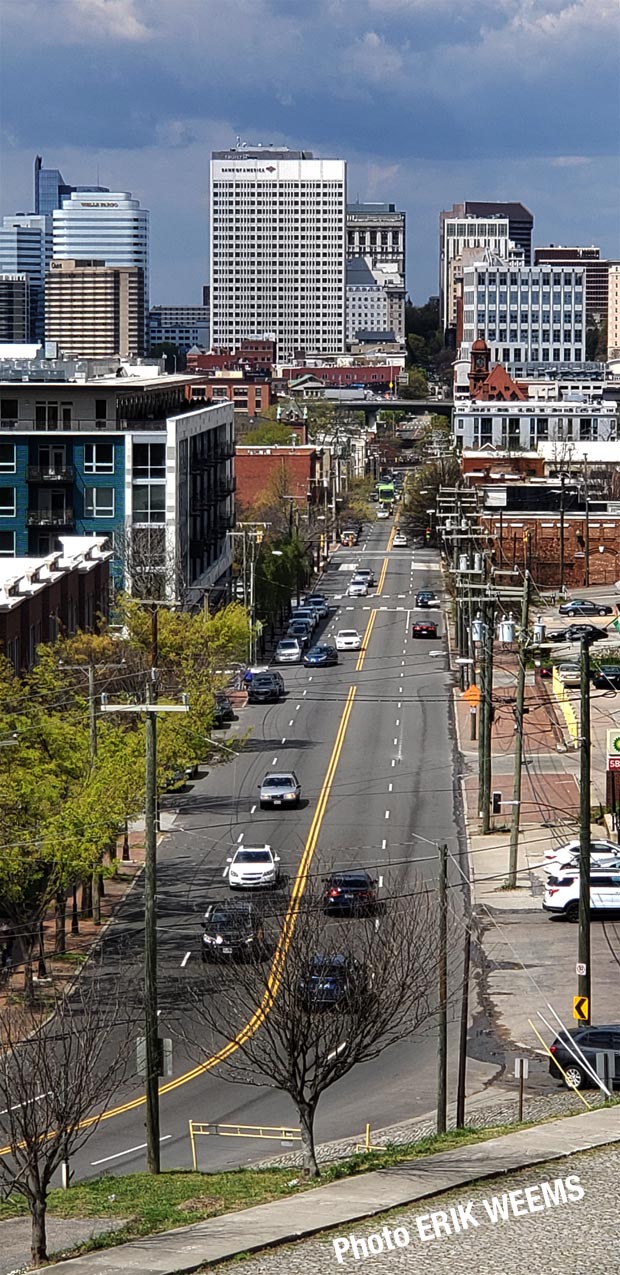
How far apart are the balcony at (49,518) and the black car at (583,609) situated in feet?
96.4

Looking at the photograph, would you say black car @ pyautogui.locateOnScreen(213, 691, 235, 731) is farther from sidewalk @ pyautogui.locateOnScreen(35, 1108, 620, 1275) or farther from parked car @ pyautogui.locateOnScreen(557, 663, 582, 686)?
sidewalk @ pyautogui.locateOnScreen(35, 1108, 620, 1275)

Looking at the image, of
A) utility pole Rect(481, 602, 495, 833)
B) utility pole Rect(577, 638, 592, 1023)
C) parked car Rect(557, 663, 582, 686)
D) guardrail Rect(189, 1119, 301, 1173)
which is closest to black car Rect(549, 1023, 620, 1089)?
utility pole Rect(577, 638, 592, 1023)

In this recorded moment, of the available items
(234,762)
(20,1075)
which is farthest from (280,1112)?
(234,762)

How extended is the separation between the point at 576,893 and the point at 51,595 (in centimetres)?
2474

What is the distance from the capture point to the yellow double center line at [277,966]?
88.1 ft

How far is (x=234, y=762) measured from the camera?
220 feet

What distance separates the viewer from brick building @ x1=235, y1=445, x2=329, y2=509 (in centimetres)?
16000

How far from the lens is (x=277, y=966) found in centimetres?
2659

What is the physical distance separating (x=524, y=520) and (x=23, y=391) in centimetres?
3966

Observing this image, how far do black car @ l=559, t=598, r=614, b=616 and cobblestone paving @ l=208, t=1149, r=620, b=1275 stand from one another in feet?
280

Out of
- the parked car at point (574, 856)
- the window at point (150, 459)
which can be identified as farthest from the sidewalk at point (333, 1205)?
the window at point (150, 459)

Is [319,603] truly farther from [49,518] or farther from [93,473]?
[49,518]

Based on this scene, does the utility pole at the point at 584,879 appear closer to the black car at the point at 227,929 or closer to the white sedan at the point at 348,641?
the black car at the point at 227,929

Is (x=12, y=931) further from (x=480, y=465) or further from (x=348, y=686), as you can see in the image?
(x=480, y=465)
